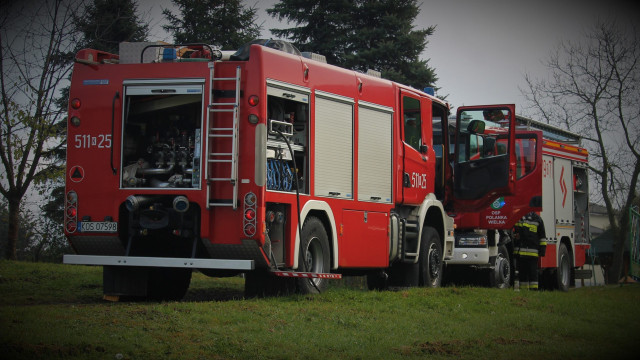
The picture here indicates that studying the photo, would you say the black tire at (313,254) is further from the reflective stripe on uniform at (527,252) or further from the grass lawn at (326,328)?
the reflective stripe on uniform at (527,252)

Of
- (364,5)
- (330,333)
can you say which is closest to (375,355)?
(330,333)

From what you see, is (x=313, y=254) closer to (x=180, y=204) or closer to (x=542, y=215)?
(x=180, y=204)

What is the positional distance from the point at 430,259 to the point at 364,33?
1932 centimetres

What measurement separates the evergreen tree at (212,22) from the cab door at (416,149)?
1804 centimetres

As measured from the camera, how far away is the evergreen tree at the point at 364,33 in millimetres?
34000

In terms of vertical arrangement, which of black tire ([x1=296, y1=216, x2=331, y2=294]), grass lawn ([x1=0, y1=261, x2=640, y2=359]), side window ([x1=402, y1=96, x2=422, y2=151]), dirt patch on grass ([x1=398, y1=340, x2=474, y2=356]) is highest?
side window ([x1=402, y1=96, x2=422, y2=151])

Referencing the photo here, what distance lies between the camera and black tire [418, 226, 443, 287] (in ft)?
51.1

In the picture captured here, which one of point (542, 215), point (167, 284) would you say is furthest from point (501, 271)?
point (167, 284)

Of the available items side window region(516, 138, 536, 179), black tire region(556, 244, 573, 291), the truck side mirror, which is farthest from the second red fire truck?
black tire region(556, 244, 573, 291)

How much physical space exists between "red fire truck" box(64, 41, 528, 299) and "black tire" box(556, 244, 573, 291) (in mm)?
9676

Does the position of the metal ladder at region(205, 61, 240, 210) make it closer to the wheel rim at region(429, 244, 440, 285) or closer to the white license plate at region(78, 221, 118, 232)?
the white license plate at region(78, 221, 118, 232)

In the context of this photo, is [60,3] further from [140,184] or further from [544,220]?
[544,220]

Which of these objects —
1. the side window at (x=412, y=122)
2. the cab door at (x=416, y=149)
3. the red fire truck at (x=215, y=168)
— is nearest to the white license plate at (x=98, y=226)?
the red fire truck at (x=215, y=168)

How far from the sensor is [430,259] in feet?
52.3
